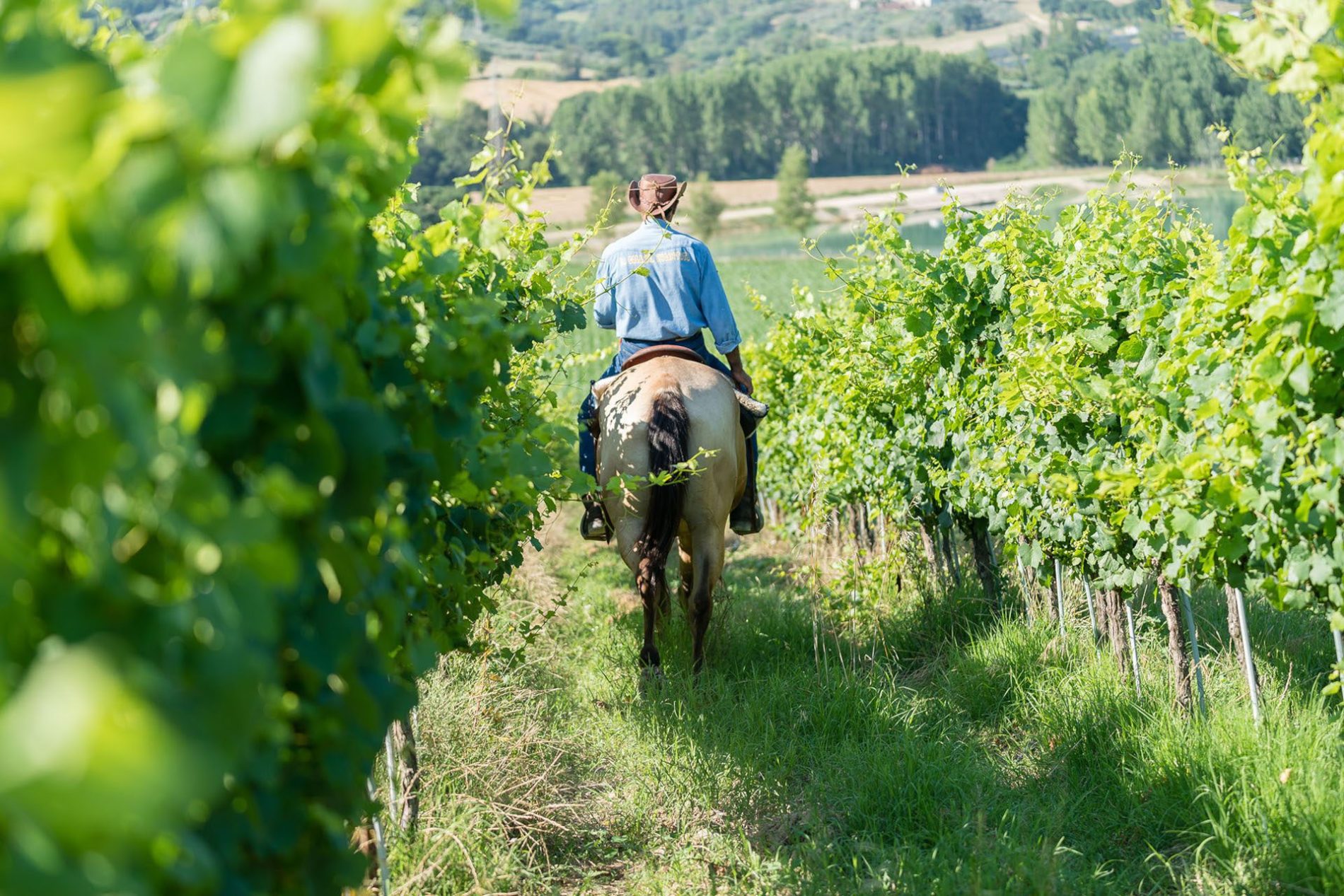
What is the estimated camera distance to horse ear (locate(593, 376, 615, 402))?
6016 mm

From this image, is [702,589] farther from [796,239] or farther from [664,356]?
[796,239]

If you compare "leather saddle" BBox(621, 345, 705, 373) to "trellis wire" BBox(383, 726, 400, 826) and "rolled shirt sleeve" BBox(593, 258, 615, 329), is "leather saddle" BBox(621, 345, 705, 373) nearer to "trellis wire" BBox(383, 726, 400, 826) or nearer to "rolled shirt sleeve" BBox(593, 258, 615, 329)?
"rolled shirt sleeve" BBox(593, 258, 615, 329)

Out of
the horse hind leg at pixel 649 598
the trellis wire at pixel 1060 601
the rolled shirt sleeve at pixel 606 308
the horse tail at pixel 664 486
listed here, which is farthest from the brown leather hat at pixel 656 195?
the trellis wire at pixel 1060 601

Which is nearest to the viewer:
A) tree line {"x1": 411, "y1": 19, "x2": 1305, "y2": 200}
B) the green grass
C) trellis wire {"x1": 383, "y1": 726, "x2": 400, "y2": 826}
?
the green grass

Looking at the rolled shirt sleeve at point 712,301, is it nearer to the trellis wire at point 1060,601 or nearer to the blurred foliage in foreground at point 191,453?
the trellis wire at point 1060,601

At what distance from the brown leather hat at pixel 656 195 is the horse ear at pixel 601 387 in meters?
1.08

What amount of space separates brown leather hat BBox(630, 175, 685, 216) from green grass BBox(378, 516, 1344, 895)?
7.67 ft

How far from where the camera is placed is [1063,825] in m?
4.01

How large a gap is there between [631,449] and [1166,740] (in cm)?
268

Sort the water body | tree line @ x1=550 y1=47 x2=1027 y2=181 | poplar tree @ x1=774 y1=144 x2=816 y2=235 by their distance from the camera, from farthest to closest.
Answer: tree line @ x1=550 y1=47 x2=1027 y2=181
poplar tree @ x1=774 y1=144 x2=816 y2=235
the water body

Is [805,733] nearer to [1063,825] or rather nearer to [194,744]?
[1063,825]

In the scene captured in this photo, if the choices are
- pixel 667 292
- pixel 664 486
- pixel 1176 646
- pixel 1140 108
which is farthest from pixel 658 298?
pixel 1140 108

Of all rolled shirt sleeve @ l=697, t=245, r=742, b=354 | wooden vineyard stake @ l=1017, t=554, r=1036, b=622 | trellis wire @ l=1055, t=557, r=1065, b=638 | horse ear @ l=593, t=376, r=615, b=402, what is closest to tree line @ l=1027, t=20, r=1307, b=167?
wooden vineyard stake @ l=1017, t=554, r=1036, b=622

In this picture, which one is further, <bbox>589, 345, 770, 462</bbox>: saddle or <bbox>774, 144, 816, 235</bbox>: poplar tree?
<bbox>774, 144, 816, 235</bbox>: poplar tree
